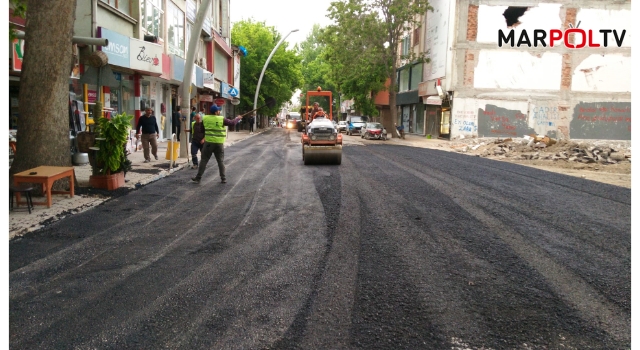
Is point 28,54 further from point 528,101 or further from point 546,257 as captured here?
point 528,101

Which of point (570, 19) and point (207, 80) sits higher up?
point (570, 19)

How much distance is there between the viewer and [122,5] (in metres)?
19.7

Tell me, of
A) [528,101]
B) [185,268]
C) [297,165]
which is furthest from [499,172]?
[528,101]

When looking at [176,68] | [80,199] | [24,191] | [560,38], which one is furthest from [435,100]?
[24,191]

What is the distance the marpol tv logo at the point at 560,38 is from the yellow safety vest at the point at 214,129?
29313 millimetres

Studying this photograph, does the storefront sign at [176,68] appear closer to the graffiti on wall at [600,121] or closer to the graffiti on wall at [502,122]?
the graffiti on wall at [502,122]

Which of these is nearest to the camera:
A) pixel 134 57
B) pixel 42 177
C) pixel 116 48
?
pixel 42 177

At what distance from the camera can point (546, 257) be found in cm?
604

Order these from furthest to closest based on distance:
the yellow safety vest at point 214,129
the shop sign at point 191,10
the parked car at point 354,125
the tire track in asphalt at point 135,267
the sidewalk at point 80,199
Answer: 1. the parked car at point 354,125
2. the shop sign at point 191,10
3. the yellow safety vest at point 214,129
4. the sidewalk at point 80,199
5. the tire track in asphalt at point 135,267

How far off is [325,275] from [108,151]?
6965mm

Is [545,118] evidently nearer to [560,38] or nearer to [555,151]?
[560,38]

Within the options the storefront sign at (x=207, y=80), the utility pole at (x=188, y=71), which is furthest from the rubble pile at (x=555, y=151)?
the storefront sign at (x=207, y=80)

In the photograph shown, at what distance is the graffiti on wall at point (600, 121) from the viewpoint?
1425 inches

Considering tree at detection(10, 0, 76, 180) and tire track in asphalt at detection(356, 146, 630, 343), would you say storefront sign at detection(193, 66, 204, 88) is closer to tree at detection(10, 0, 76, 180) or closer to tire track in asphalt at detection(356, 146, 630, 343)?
tree at detection(10, 0, 76, 180)
